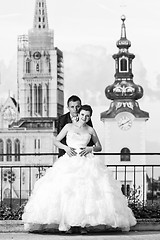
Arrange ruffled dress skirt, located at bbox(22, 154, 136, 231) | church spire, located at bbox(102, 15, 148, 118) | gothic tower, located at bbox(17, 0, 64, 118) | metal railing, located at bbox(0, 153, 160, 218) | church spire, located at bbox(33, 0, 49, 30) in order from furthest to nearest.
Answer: church spire, located at bbox(33, 0, 49, 30) < gothic tower, located at bbox(17, 0, 64, 118) < church spire, located at bbox(102, 15, 148, 118) < metal railing, located at bbox(0, 153, 160, 218) < ruffled dress skirt, located at bbox(22, 154, 136, 231)

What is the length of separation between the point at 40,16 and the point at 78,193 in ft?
340

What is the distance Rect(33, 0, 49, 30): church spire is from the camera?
108 m

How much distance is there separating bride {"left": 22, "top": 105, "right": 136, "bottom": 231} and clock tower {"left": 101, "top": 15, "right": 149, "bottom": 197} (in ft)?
221

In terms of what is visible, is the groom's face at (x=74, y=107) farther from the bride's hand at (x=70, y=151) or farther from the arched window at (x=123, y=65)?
the arched window at (x=123, y=65)

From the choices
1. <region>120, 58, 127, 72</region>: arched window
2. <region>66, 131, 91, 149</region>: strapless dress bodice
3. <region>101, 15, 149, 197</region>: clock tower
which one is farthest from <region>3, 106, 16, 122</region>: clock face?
<region>66, 131, 91, 149</region>: strapless dress bodice

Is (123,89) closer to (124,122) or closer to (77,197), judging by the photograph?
(124,122)

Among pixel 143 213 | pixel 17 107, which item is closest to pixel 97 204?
pixel 143 213

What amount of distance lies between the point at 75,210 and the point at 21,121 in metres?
97.0

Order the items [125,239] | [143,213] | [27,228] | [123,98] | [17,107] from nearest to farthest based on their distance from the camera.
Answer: [125,239] < [27,228] < [143,213] < [123,98] < [17,107]

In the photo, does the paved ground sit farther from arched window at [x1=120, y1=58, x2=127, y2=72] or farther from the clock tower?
arched window at [x1=120, y1=58, x2=127, y2=72]

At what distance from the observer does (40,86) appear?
106125 millimetres

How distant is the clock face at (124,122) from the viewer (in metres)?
77.9

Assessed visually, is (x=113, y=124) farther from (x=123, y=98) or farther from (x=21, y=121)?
(x=21, y=121)

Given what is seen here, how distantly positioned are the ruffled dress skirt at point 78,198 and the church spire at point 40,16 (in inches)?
3847
